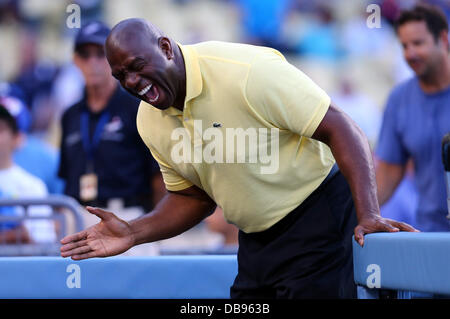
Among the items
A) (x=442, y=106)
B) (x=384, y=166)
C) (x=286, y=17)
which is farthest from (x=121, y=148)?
(x=286, y=17)

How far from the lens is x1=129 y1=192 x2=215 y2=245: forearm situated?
2889mm

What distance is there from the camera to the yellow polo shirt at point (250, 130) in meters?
2.46

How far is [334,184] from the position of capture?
2.70 m

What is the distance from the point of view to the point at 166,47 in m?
2.55

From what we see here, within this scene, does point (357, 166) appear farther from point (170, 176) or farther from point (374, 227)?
point (170, 176)

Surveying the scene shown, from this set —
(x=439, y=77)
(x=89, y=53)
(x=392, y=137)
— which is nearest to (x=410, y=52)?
(x=439, y=77)

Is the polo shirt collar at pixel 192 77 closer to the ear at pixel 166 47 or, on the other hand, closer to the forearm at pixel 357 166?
the ear at pixel 166 47

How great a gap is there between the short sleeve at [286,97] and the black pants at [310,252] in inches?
12.6

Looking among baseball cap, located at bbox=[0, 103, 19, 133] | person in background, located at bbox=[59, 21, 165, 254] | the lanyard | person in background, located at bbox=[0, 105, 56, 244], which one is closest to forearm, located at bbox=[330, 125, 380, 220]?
Result: person in background, located at bbox=[59, 21, 165, 254]

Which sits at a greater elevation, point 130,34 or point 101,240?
point 130,34

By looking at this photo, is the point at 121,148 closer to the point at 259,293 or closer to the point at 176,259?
the point at 176,259

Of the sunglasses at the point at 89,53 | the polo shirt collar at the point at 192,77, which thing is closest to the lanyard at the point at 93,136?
the sunglasses at the point at 89,53

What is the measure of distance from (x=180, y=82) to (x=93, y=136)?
95.7 inches

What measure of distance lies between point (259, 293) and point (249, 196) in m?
0.36
